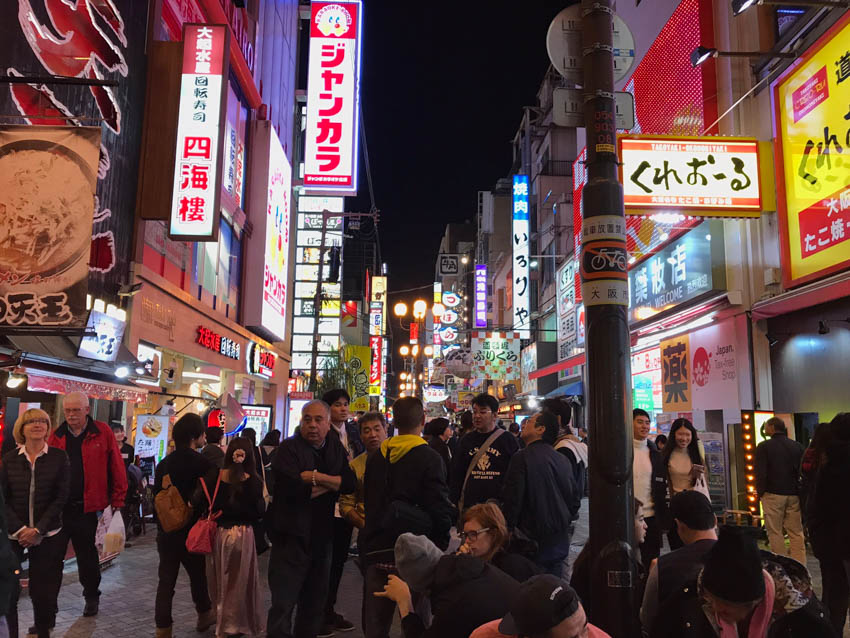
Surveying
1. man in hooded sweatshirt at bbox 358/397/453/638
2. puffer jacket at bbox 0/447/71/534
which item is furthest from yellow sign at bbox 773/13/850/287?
puffer jacket at bbox 0/447/71/534

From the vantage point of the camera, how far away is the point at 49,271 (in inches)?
331

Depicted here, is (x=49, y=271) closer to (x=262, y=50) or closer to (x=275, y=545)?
(x=275, y=545)

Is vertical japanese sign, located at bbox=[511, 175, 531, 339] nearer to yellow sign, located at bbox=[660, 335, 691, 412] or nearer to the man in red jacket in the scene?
yellow sign, located at bbox=[660, 335, 691, 412]

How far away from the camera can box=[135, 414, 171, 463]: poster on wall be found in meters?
13.1

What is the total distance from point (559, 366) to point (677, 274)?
13104 millimetres

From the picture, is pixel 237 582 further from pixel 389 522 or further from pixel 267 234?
pixel 267 234

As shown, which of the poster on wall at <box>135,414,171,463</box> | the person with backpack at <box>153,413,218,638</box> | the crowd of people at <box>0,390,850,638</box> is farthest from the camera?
the poster on wall at <box>135,414,171,463</box>

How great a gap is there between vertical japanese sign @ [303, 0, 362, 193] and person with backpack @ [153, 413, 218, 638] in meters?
16.0

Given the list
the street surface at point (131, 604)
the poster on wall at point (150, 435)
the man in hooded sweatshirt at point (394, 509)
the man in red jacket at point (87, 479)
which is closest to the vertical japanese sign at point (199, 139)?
the poster on wall at point (150, 435)

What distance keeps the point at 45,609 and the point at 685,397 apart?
12699 mm

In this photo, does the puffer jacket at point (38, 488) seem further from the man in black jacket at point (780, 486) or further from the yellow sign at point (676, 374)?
the yellow sign at point (676, 374)

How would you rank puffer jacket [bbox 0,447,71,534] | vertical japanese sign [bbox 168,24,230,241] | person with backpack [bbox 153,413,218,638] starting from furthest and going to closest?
1. vertical japanese sign [bbox 168,24,230,241]
2. person with backpack [bbox 153,413,218,638]
3. puffer jacket [bbox 0,447,71,534]

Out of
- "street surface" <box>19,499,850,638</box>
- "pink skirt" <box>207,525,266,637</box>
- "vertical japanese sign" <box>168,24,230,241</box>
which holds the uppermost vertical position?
"vertical japanese sign" <box>168,24,230,241</box>

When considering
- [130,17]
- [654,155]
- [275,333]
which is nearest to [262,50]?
[275,333]
